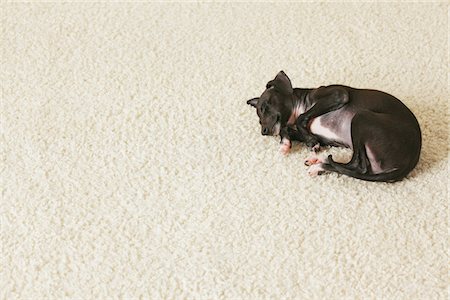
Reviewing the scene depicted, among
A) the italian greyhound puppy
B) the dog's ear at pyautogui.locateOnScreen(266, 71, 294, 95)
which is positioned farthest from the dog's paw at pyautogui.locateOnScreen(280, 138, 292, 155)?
the dog's ear at pyautogui.locateOnScreen(266, 71, 294, 95)

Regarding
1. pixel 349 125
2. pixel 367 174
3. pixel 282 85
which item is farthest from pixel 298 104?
pixel 367 174

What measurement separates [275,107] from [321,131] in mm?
140

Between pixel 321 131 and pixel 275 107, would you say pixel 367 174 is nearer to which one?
pixel 321 131

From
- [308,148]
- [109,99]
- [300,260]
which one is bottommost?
[300,260]

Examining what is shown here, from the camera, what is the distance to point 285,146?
1.73 meters

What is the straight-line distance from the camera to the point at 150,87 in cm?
202

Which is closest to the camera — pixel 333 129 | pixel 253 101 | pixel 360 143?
pixel 360 143

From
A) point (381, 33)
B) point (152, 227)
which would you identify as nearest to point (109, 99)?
point (152, 227)

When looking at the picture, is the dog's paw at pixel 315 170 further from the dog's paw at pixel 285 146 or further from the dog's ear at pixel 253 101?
the dog's ear at pixel 253 101

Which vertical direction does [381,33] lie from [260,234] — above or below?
above

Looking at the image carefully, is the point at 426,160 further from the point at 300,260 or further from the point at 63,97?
the point at 63,97

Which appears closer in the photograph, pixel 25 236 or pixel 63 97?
pixel 25 236

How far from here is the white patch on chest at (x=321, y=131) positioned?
1692 mm

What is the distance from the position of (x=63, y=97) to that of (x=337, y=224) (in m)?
0.97
